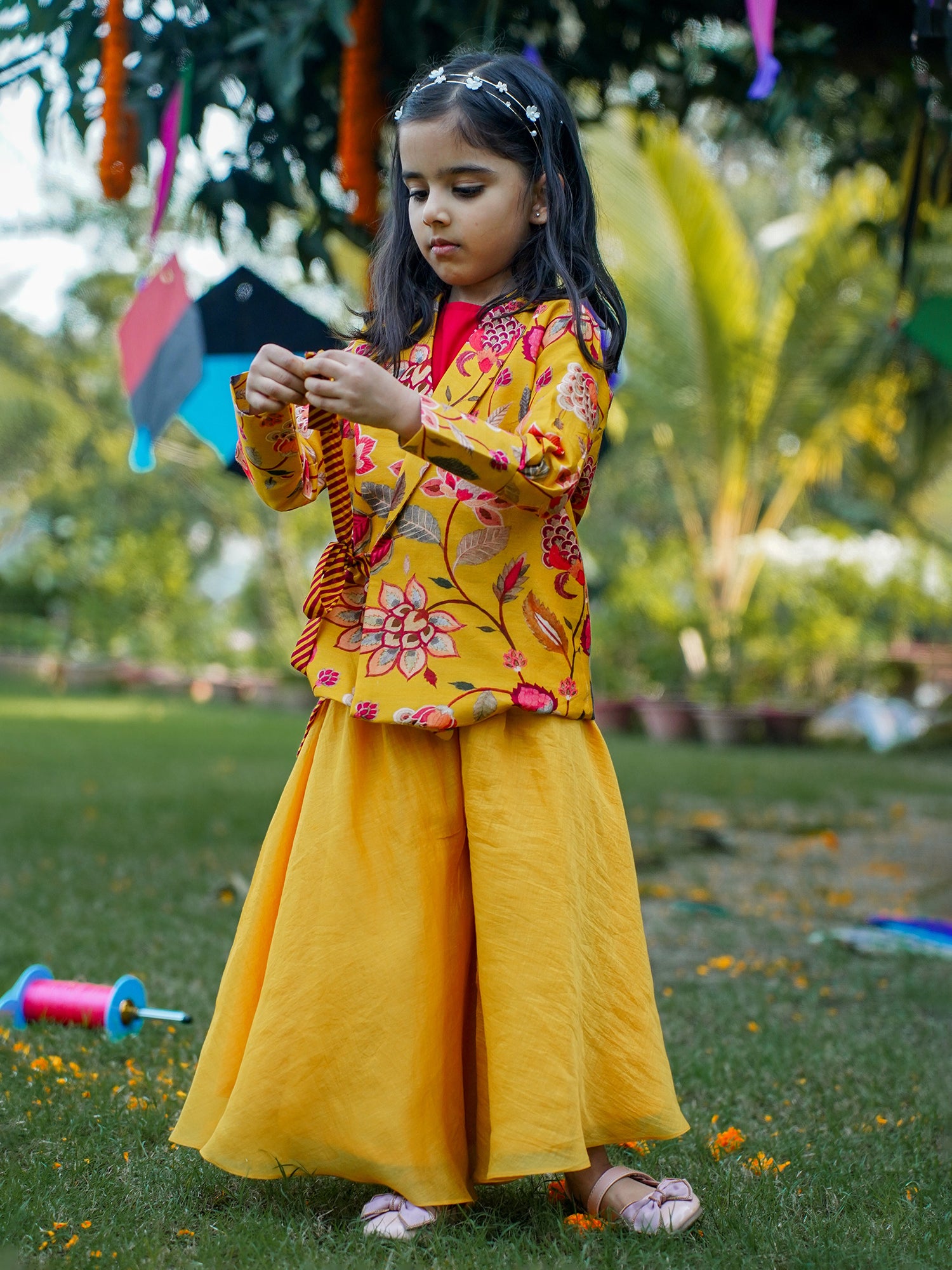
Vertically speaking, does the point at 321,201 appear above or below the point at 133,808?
above

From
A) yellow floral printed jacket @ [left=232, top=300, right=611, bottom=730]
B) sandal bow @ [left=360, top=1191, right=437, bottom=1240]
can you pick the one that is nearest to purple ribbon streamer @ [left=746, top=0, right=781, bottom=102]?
yellow floral printed jacket @ [left=232, top=300, right=611, bottom=730]

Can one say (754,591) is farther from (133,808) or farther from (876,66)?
(876,66)

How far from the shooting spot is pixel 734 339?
380 inches

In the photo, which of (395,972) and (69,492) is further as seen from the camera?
(69,492)

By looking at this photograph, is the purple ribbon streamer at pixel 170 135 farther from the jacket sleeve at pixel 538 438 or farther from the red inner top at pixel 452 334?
the jacket sleeve at pixel 538 438

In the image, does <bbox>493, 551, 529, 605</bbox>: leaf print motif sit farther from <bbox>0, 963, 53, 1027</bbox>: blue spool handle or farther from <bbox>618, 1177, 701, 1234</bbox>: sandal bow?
<bbox>0, 963, 53, 1027</bbox>: blue spool handle

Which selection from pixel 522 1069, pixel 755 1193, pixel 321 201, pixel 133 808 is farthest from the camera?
pixel 133 808

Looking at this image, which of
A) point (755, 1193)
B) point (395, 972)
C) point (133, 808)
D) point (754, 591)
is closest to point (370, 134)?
point (395, 972)

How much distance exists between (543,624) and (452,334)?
432 mm

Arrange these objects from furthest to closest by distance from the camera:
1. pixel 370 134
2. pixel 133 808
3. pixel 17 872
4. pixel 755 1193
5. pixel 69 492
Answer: pixel 69 492, pixel 133 808, pixel 17 872, pixel 370 134, pixel 755 1193

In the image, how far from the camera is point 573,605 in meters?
1.83

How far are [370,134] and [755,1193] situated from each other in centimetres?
273

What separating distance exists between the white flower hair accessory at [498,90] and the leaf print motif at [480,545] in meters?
0.52

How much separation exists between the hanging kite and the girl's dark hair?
1732 millimetres
